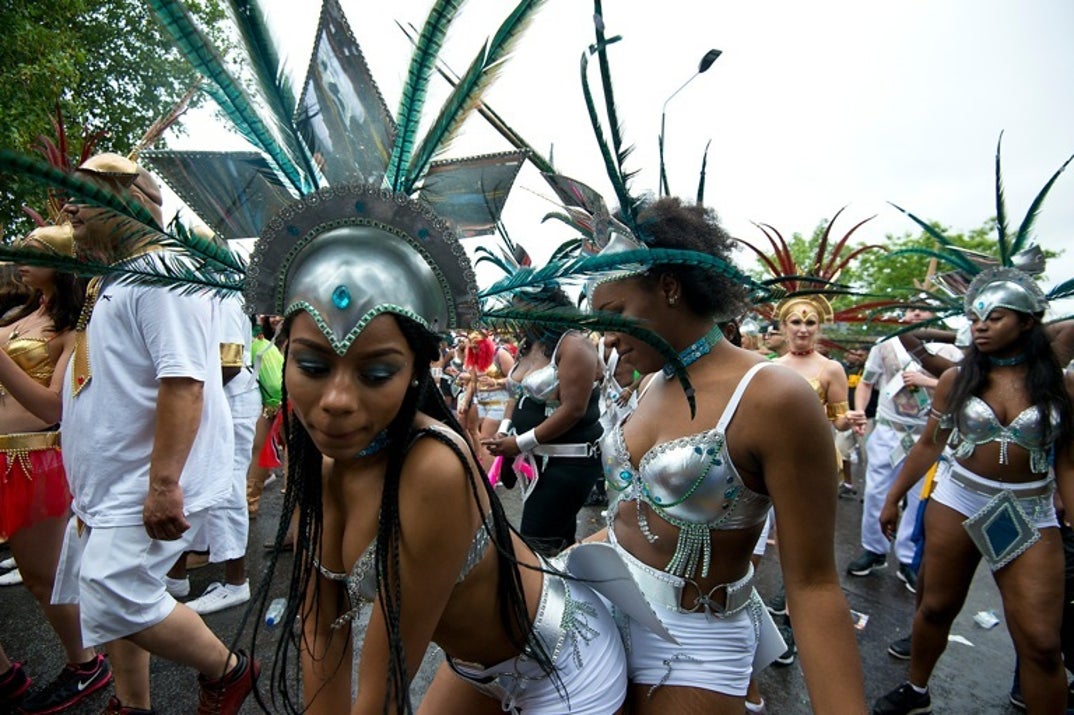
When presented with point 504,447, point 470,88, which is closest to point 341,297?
point 470,88

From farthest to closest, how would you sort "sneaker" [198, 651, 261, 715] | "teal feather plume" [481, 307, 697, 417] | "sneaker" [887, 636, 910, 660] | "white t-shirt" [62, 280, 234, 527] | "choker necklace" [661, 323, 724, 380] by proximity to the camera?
"sneaker" [887, 636, 910, 660]
"sneaker" [198, 651, 261, 715]
"white t-shirt" [62, 280, 234, 527]
"choker necklace" [661, 323, 724, 380]
"teal feather plume" [481, 307, 697, 417]

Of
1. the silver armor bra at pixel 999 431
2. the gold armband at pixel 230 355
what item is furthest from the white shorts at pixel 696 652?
the gold armband at pixel 230 355

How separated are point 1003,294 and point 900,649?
2.20 m

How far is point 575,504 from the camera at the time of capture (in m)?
Result: 3.35

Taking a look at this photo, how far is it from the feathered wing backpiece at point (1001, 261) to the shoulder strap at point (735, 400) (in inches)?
81.9

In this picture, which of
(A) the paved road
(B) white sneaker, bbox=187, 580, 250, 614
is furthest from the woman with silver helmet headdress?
(B) white sneaker, bbox=187, 580, 250, 614

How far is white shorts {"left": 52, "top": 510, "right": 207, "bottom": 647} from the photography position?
210 cm

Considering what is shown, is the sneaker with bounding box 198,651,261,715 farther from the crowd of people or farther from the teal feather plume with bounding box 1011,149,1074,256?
the teal feather plume with bounding box 1011,149,1074,256

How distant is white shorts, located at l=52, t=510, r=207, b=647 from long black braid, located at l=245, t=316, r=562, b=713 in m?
1.06

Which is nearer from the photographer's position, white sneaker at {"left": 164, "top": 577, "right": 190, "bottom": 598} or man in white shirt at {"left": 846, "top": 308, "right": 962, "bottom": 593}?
white sneaker at {"left": 164, "top": 577, "right": 190, "bottom": 598}

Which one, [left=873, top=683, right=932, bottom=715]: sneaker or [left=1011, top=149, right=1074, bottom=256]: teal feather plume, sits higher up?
[left=1011, top=149, right=1074, bottom=256]: teal feather plume

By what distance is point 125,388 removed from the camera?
2.27 metres

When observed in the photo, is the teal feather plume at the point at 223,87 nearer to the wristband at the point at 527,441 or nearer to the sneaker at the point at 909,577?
the wristband at the point at 527,441

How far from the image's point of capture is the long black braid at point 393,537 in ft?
3.93
